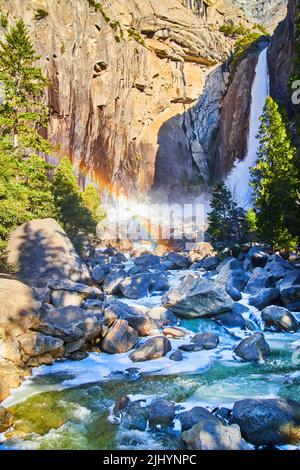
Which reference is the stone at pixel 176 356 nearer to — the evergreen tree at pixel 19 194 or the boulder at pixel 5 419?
the boulder at pixel 5 419

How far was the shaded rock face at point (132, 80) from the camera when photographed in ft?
138

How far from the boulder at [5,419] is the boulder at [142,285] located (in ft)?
34.5

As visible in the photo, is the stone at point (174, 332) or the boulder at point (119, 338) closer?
the boulder at point (119, 338)

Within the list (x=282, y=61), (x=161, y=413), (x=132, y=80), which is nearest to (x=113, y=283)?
(x=161, y=413)

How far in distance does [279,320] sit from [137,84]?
54.3 m

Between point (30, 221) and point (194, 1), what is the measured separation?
235ft

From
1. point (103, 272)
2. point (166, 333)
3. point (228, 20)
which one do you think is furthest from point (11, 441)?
point (228, 20)

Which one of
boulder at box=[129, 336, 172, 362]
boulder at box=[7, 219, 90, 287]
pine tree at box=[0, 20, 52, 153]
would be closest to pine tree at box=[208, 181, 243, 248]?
boulder at box=[7, 219, 90, 287]

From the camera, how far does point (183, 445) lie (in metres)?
5.74

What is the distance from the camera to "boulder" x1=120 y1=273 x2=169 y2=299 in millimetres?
17219

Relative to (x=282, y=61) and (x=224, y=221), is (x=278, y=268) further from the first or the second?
(x=282, y=61)

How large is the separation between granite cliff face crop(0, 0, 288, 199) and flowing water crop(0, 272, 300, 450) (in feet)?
120

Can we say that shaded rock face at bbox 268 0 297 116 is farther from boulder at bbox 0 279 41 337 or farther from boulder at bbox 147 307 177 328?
boulder at bbox 0 279 41 337

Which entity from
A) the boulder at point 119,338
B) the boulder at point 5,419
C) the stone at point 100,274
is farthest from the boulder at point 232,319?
the stone at point 100,274
